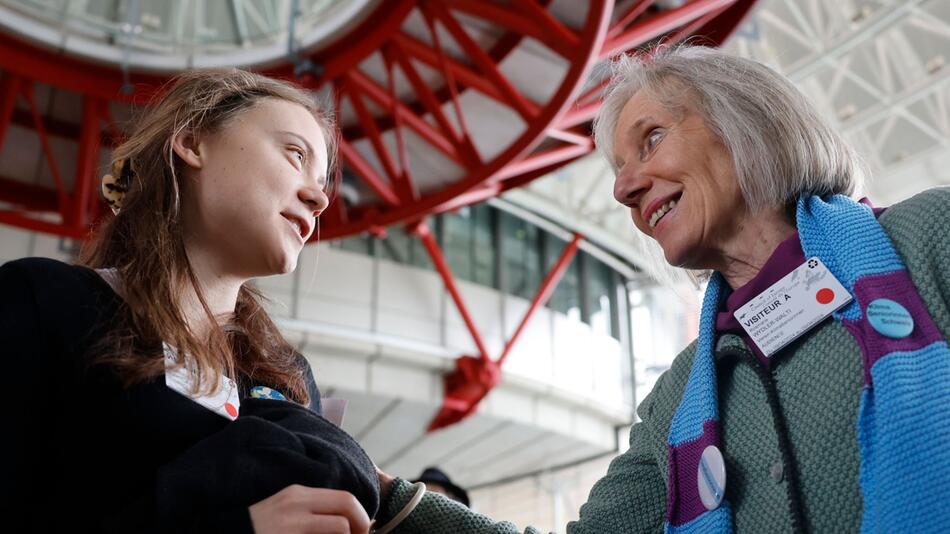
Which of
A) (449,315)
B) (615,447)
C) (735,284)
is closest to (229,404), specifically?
(735,284)

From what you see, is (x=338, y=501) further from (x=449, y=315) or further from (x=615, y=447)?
(x=615, y=447)

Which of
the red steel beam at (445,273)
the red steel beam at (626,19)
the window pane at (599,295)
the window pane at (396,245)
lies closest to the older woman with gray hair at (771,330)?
the red steel beam at (626,19)

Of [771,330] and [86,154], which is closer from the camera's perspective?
[771,330]

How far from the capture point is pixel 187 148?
215cm

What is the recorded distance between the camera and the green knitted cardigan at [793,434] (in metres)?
1.92

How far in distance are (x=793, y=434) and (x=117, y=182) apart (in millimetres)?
1794

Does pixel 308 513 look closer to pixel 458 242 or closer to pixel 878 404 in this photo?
pixel 878 404

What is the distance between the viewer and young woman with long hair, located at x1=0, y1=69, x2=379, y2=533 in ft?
5.21

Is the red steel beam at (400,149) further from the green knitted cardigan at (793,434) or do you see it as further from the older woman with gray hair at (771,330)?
the green knitted cardigan at (793,434)

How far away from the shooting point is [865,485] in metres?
1.81

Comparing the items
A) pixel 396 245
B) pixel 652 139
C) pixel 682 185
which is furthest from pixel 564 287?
pixel 682 185

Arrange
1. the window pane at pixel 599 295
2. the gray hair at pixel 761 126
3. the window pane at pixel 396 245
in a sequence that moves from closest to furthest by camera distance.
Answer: the gray hair at pixel 761 126 < the window pane at pixel 396 245 < the window pane at pixel 599 295

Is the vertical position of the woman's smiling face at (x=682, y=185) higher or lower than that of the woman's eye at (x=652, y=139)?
lower

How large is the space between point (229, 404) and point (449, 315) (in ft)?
48.6
